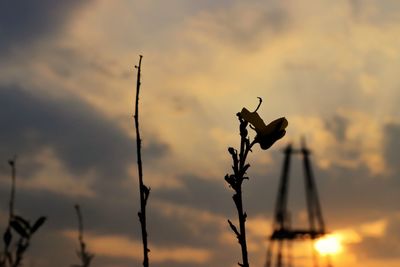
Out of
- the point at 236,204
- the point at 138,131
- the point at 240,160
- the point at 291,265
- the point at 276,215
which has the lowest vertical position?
the point at 236,204

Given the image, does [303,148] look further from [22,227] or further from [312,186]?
[22,227]

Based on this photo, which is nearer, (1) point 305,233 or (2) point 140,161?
(2) point 140,161

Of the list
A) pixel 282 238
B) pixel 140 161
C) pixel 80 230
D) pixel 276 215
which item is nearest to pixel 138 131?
pixel 140 161

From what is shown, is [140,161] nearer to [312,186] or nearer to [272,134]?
[272,134]

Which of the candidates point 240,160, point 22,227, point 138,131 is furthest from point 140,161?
point 22,227

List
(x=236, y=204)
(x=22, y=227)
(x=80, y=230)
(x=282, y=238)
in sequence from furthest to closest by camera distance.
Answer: (x=282, y=238) → (x=80, y=230) → (x=22, y=227) → (x=236, y=204)

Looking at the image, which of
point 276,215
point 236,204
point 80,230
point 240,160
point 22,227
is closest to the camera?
point 236,204

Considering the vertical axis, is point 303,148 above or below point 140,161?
above
